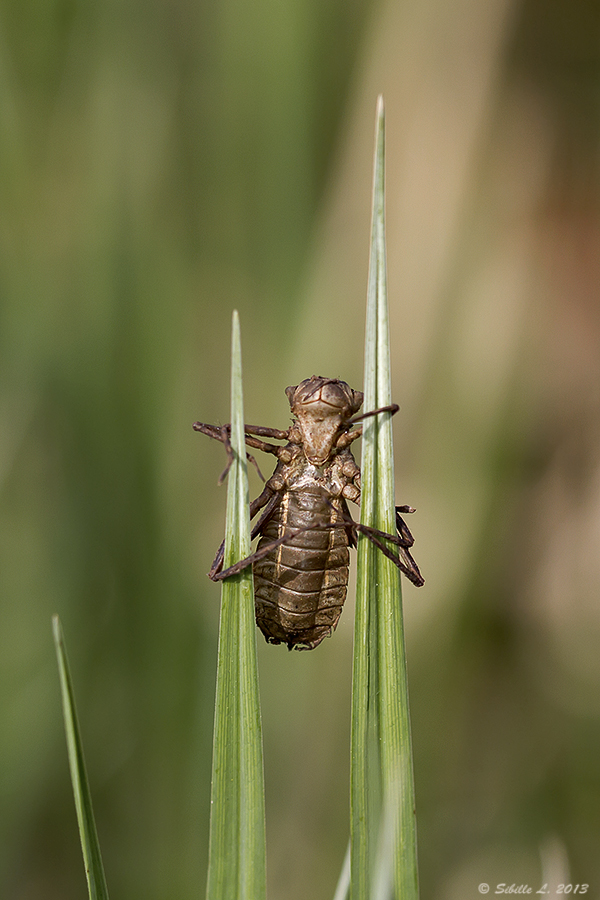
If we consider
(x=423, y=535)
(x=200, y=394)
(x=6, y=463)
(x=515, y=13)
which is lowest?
(x=423, y=535)

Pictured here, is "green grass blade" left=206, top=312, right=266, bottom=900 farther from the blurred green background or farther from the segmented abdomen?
the blurred green background

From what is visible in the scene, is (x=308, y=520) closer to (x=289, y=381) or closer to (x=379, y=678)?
(x=379, y=678)

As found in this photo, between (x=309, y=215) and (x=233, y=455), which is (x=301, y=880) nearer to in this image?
(x=233, y=455)

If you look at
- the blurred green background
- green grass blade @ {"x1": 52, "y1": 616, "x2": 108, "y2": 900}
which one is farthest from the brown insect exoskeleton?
the blurred green background

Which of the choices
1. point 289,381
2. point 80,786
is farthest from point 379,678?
point 289,381

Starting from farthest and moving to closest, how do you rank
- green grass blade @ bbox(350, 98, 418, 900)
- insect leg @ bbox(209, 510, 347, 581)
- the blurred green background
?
1. the blurred green background
2. insect leg @ bbox(209, 510, 347, 581)
3. green grass blade @ bbox(350, 98, 418, 900)

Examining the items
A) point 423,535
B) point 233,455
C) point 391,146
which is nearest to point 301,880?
point 423,535

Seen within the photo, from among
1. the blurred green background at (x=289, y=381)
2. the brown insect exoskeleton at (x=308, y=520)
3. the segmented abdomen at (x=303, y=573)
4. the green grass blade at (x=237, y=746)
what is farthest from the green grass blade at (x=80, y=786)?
the blurred green background at (x=289, y=381)
